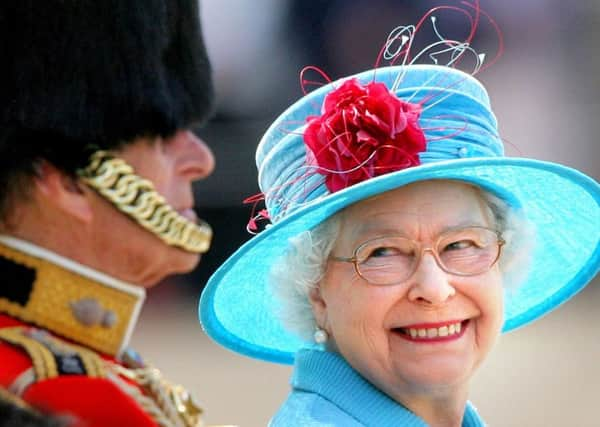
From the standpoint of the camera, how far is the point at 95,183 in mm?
1767

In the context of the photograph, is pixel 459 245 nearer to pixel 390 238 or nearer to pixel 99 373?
pixel 390 238

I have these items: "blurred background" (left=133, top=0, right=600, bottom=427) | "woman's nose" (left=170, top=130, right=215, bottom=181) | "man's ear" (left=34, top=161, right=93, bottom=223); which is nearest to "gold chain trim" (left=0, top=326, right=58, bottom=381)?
"man's ear" (left=34, top=161, right=93, bottom=223)

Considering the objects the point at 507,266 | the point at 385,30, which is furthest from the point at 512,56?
the point at 507,266

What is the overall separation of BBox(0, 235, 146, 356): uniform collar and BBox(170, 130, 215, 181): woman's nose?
17cm

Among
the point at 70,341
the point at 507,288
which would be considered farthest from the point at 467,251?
the point at 70,341

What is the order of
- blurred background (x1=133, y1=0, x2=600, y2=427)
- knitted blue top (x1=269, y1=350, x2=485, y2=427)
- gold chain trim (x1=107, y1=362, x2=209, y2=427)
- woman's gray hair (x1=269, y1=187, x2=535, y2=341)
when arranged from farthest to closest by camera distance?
1. blurred background (x1=133, y1=0, x2=600, y2=427)
2. woman's gray hair (x1=269, y1=187, x2=535, y2=341)
3. knitted blue top (x1=269, y1=350, x2=485, y2=427)
4. gold chain trim (x1=107, y1=362, x2=209, y2=427)

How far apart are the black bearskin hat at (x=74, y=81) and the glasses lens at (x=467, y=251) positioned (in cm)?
93

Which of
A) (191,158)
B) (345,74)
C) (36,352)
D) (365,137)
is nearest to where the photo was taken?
(36,352)

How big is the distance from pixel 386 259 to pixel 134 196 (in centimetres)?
95

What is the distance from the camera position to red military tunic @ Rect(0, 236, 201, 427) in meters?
1.70

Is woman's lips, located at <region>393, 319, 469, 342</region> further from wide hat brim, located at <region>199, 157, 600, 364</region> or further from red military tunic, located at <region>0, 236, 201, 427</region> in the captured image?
red military tunic, located at <region>0, 236, 201, 427</region>

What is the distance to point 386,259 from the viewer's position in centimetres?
265

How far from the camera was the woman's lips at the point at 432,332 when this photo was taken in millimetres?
2635

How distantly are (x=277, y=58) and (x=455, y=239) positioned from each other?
385cm
